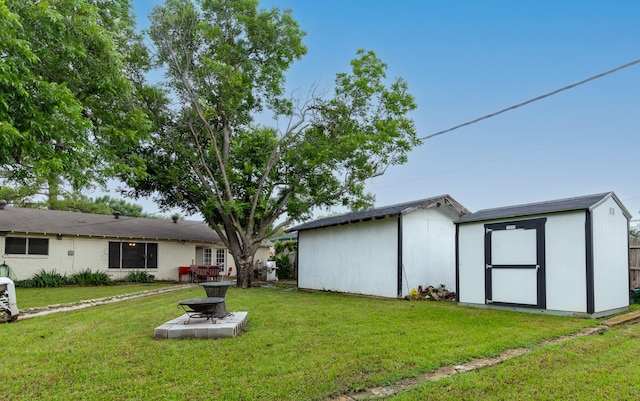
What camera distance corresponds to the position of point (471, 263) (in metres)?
9.05

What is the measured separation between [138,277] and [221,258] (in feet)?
16.4

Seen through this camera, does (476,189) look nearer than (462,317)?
No

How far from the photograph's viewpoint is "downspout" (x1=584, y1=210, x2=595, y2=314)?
7.12 metres

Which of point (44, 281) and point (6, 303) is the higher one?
point (6, 303)

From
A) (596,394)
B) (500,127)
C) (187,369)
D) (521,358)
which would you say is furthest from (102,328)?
(500,127)

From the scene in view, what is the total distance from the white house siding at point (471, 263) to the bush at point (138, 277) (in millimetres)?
14520

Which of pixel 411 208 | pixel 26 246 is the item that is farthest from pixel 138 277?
pixel 411 208

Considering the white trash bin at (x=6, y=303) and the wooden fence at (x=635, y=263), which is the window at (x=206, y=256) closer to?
the white trash bin at (x=6, y=303)

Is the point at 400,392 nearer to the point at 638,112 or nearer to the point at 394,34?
the point at 394,34

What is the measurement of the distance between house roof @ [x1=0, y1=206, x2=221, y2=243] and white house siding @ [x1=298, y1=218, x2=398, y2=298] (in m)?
8.33

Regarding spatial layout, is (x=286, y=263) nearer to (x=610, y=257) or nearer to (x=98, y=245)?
(x=98, y=245)

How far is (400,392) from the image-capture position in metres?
3.34

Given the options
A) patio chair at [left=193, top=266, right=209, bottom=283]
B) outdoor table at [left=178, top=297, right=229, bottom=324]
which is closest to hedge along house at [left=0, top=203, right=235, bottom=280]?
patio chair at [left=193, top=266, right=209, bottom=283]

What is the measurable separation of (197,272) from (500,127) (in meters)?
14.8
